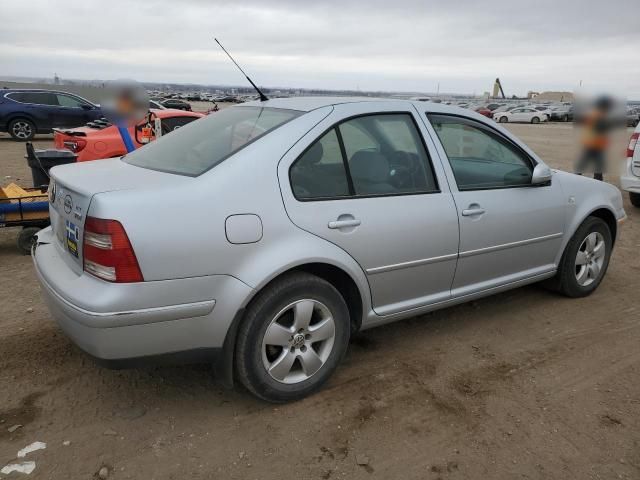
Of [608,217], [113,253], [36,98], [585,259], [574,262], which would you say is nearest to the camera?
[113,253]

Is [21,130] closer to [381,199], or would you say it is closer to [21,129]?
[21,129]

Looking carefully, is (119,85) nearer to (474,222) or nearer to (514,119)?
(474,222)

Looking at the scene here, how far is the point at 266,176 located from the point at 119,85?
4261 millimetres

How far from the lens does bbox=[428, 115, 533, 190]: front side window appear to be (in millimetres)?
3633

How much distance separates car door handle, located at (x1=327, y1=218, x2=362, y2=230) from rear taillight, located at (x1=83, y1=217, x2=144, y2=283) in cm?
101

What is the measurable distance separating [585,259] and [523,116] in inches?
1620

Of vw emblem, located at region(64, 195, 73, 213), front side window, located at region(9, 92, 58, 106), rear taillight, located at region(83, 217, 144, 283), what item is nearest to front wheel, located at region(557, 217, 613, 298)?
rear taillight, located at region(83, 217, 144, 283)

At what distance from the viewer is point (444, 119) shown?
12.1 ft

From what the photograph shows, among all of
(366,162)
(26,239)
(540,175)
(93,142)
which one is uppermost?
(366,162)

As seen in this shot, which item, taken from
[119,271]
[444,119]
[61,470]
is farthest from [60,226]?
[444,119]

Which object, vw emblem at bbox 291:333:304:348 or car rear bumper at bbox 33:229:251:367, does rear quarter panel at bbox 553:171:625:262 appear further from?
car rear bumper at bbox 33:229:251:367

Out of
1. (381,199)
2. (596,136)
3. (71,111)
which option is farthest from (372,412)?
(71,111)

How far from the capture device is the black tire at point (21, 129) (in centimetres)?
1623

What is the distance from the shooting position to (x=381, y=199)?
318cm
